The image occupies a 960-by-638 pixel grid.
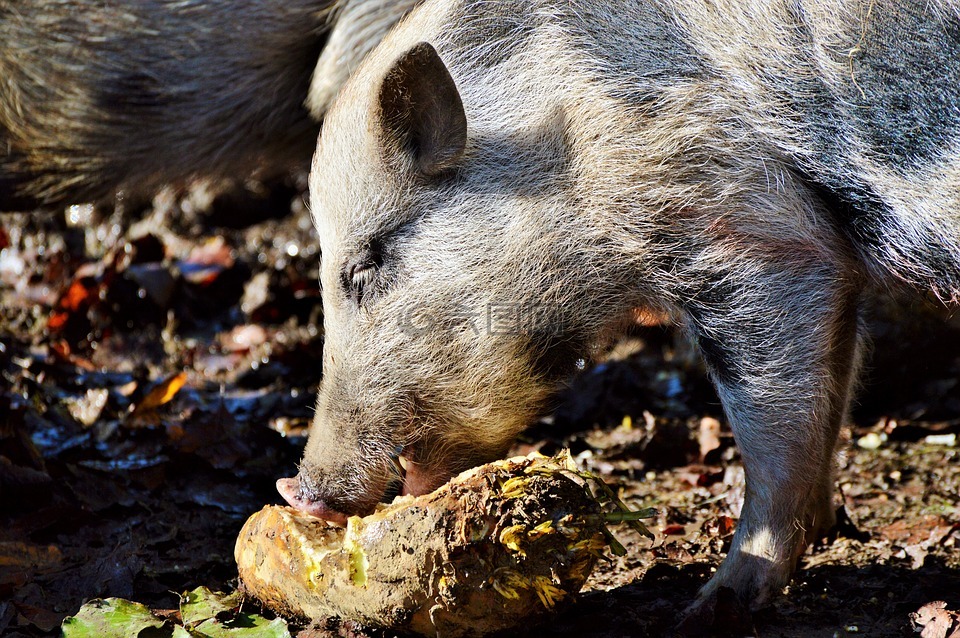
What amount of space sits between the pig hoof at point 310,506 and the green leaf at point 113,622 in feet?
1.99

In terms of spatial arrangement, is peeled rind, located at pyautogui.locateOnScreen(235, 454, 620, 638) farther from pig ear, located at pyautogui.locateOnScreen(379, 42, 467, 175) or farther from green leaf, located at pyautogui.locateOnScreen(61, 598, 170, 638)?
pig ear, located at pyautogui.locateOnScreen(379, 42, 467, 175)

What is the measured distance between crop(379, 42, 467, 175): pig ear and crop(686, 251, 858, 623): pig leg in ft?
2.83

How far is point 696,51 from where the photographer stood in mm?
3365

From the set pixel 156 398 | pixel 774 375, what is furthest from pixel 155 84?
pixel 774 375

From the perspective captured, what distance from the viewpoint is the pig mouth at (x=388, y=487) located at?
3.45 meters

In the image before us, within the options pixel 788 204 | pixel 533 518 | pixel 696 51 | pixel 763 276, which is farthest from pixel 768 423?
pixel 696 51

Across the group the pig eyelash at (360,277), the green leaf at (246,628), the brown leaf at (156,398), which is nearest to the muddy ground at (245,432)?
the brown leaf at (156,398)

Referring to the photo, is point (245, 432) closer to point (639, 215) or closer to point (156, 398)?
point (156, 398)

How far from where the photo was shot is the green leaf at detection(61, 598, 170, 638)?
286 centimetres

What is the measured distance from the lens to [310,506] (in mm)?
3447

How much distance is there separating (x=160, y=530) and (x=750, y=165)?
2258 mm

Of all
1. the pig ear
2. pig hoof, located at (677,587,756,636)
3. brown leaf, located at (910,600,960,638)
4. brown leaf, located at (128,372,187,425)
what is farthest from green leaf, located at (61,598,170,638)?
brown leaf, located at (910,600,960,638)

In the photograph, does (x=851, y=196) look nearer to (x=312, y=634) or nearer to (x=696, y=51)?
(x=696, y=51)

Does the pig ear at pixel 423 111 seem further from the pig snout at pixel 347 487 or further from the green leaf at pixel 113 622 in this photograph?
the green leaf at pixel 113 622
